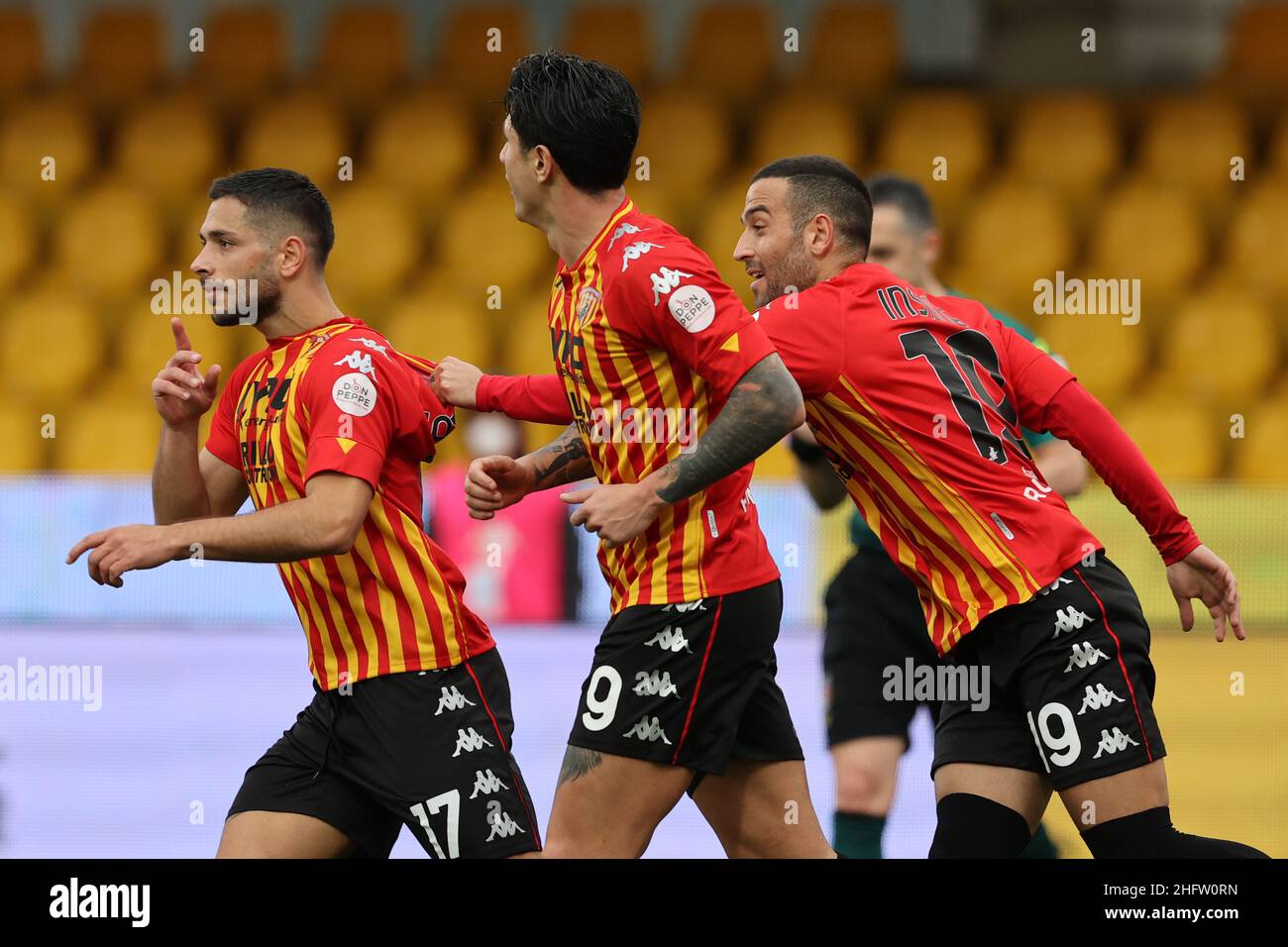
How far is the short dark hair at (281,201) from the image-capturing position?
13.3 feet

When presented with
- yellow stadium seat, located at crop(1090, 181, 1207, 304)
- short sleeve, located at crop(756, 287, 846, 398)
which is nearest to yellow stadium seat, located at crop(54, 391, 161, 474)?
yellow stadium seat, located at crop(1090, 181, 1207, 304)

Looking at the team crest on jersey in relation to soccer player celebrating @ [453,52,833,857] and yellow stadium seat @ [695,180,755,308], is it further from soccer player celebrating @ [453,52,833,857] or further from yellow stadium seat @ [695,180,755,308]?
yellow stadium seat @ [695,180,755,308]

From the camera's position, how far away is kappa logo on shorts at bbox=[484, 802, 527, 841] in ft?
12.2

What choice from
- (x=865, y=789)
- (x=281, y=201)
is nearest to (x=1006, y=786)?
(x=865, y=789)

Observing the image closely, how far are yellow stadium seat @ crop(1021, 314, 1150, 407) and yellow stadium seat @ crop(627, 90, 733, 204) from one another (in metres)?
2.53

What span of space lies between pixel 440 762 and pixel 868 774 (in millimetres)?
1965

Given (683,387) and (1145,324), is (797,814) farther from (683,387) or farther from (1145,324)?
(1145,324)

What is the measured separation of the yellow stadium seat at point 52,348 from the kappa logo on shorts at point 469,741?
7.61 m

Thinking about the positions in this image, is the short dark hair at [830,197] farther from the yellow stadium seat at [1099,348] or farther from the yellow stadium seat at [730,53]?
the yellow stadium seat at [730,53]

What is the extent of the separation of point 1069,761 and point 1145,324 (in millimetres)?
7645

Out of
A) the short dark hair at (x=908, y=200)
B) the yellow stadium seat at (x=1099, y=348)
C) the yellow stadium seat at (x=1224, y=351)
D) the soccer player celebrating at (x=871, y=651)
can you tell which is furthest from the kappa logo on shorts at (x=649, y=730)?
the yellow stadium seat at (x=1224, y=351)
